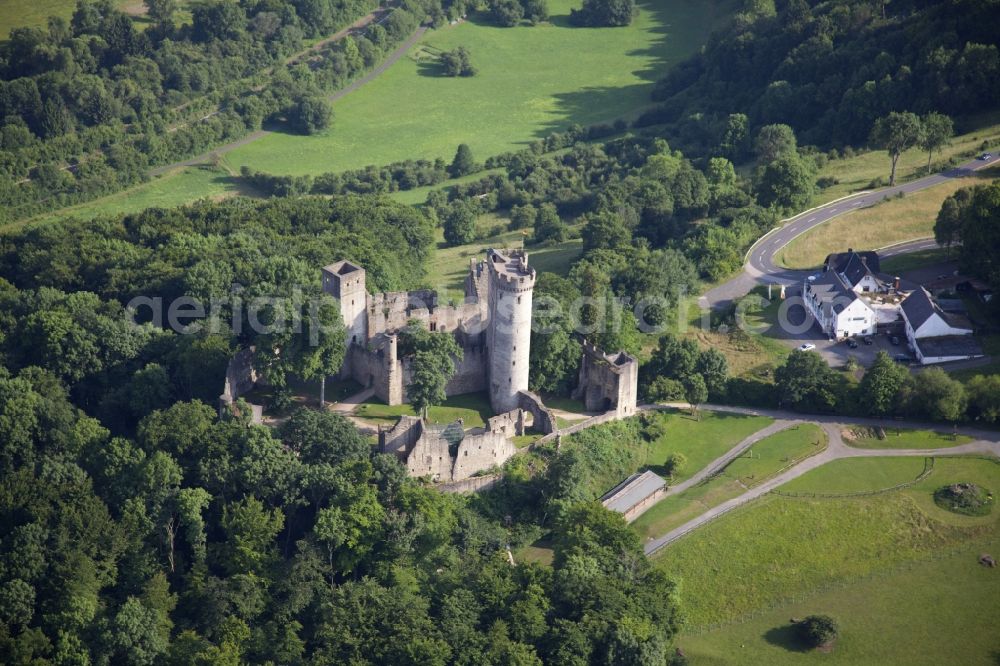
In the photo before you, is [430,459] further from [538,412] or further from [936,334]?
[936,334]

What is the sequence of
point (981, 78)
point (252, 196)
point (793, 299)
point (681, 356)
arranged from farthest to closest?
point (252, 196)
point (981, 78)
point (793, 299)
point (681, 356)

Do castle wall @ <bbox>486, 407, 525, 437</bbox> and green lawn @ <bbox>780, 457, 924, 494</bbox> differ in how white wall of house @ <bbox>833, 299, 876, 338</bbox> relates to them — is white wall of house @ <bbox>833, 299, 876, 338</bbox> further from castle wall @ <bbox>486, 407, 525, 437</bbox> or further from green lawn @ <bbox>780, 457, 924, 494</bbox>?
castle wall @ <bbox>486, 407, 525, 437</bbox>

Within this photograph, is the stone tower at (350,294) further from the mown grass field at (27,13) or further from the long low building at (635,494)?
the mown grass field at (27,13)

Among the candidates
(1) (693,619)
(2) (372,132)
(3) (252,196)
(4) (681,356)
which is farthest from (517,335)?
(2) (372,132)

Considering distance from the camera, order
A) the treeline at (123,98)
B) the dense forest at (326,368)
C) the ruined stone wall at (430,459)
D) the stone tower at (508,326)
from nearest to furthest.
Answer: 1. the dense forest at (326,368)
2. the ruined stone wall at (430,459)
3. the stone tower at (508,326)
4. the treeline at (123,98)

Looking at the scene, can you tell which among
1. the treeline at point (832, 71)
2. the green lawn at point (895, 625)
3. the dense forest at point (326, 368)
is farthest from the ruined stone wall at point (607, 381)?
the treeline at point (832, 71)

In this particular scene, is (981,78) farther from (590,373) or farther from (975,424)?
(590,373)
